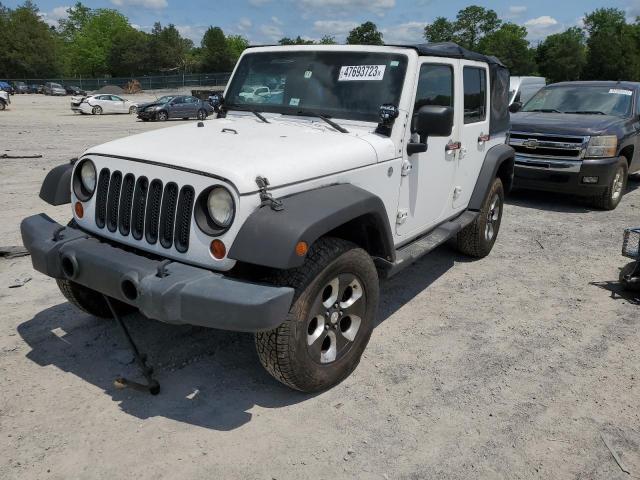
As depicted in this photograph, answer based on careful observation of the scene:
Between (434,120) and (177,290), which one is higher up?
(434,120)

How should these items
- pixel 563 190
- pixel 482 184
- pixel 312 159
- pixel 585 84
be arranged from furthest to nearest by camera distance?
pixel 585 84, pixel 563 190, pixel 482 184, pixel 312 159

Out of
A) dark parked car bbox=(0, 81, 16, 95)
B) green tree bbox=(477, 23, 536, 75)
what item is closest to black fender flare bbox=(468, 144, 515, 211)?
dark parked car bbox=(0, 81, 16, 95)

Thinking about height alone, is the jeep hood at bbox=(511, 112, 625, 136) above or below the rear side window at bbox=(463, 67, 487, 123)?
below

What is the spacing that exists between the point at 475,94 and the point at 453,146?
794 mm

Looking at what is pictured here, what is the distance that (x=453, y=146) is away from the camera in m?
4.66

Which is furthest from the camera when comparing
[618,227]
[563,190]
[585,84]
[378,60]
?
[585,84]

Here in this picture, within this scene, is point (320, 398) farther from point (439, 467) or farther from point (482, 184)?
point (482, 184)

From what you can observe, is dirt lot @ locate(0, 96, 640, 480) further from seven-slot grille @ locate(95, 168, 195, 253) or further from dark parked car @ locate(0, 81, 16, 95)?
dark parked car @ locate(0, 81, 16, 95)

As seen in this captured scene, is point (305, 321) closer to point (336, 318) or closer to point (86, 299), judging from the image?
point (336, 318)

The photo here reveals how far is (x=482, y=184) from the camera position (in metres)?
5.41

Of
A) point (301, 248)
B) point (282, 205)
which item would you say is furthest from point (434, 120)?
point (301, 248)

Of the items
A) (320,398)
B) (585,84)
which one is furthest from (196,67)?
(320,398)

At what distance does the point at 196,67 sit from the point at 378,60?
323ft

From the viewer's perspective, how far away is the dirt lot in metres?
2.78
